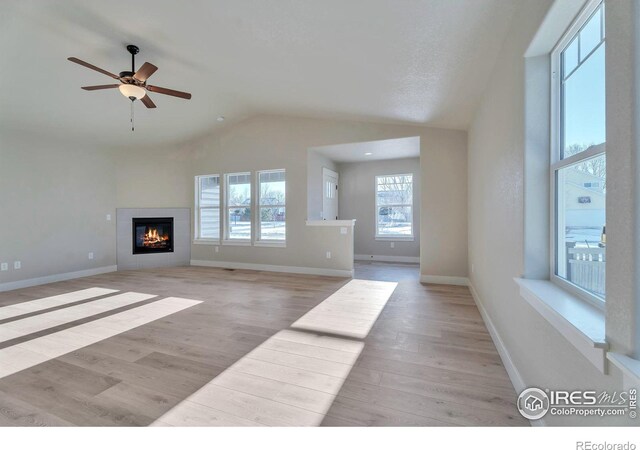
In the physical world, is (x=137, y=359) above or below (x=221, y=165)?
below

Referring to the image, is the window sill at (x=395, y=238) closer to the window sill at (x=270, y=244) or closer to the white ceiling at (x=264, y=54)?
the window sill at (x=270, y=244)

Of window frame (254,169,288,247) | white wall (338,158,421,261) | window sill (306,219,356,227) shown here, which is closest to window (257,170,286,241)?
window frame (254,169,288,247)

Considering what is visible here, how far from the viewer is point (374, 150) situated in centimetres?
587

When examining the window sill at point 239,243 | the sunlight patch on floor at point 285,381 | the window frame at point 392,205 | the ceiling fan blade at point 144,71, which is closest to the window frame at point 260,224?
the window sill at point 239,243

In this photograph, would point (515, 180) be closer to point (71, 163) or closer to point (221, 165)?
point (221, 165)

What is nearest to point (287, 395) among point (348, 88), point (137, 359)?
point (137, 359)

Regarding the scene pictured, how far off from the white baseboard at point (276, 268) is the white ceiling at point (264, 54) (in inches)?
111

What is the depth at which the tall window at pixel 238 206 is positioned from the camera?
20.6 feet

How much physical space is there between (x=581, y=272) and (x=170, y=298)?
4376 millimetres

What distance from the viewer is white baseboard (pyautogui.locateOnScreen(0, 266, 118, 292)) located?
4547mm

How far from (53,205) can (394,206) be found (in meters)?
6.99

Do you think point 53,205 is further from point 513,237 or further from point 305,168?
point 513,237

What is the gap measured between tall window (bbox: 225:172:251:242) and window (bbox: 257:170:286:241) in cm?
29

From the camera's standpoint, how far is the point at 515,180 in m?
1.92
